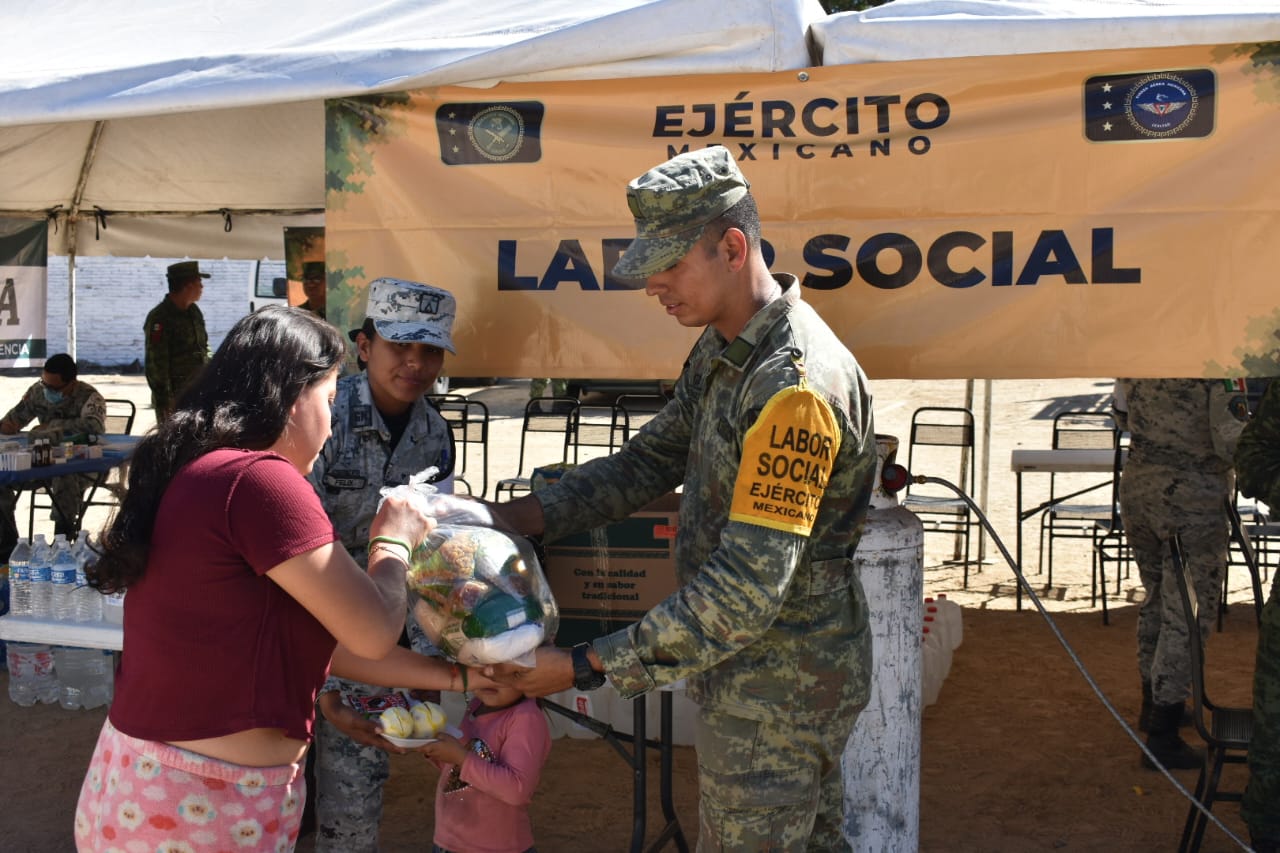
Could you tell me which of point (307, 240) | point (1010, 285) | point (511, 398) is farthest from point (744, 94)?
point (511, 398)

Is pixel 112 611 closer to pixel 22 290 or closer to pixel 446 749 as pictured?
pixel 446 749

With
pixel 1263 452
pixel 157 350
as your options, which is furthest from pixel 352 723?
pixel 157 350

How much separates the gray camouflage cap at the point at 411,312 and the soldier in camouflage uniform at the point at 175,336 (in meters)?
7.06

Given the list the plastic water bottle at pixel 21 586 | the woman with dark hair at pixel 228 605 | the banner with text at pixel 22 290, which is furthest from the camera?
the banner with text at pixel 22 290

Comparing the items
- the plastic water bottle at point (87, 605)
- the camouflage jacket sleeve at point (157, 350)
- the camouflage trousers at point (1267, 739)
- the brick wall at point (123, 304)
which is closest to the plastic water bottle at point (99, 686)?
the plastic water bottle at point (87, 605)

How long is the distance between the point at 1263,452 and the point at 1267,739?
34.2 inches

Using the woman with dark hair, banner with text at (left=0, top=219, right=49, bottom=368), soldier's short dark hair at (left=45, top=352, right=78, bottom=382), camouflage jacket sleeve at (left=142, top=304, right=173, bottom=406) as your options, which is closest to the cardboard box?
the woman with dark hair

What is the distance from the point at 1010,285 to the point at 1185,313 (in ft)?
1.67

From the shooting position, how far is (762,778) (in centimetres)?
253

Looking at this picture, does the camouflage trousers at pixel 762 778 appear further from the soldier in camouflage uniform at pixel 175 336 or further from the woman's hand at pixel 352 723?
the soldier in camouflage uniform at pixel 175 336

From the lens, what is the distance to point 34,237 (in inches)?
288

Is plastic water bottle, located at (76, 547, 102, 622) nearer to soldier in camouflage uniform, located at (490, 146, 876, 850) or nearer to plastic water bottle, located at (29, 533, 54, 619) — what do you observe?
plastic water bottle, located at (29, 533, 54, 619)

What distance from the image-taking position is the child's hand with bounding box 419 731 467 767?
299 cm

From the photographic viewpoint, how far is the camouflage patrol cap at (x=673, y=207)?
238 cm
